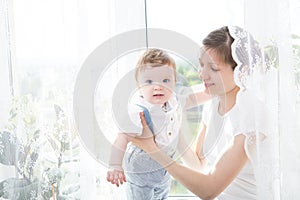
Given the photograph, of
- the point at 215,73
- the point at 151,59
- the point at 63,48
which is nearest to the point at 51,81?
the point at 63,48

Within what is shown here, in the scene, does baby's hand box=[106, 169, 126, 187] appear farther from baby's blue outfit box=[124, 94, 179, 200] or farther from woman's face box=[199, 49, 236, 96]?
woman's face box=[199, 49, 236, 96]

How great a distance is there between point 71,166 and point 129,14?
0.48 m

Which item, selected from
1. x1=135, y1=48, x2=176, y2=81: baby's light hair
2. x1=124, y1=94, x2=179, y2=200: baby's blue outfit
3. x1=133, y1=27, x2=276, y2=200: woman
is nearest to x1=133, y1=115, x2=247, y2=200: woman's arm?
x1=133, y1=27, x2=276, y2=200: woman

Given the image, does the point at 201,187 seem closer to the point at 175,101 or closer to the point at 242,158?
the point at 242,158

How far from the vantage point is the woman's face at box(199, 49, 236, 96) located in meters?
1.21

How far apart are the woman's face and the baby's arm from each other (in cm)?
29

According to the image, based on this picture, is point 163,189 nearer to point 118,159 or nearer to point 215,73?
point 118,159

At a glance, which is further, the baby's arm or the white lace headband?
the baby's arm

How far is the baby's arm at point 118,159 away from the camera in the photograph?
124 centimetres

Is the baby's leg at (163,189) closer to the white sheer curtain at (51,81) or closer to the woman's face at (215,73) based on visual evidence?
the white sheer curtain at (51,81)

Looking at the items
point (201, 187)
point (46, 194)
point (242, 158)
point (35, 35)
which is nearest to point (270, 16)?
point (242, 158)

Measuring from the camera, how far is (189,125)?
1.38m

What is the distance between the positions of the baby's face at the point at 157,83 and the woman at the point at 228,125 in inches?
3.7

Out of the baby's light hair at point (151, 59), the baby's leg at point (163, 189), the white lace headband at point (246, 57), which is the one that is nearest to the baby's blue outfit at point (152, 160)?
the baby's leg at point (163, 189)
